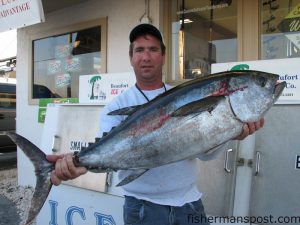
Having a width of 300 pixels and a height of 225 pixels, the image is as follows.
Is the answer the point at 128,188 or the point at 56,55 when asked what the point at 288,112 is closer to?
the point at 128,188

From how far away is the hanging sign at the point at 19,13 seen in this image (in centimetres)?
553

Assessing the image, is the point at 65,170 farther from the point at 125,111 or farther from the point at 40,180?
the point at 125,111

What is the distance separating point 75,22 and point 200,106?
19.2 feet

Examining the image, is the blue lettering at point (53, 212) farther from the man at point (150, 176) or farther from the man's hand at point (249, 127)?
the man's hand at point (249, 127)

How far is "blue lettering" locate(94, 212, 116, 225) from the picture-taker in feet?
13.6

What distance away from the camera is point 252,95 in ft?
6.65

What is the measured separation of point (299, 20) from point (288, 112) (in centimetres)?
229

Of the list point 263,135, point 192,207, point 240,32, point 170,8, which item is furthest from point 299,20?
point 192,207

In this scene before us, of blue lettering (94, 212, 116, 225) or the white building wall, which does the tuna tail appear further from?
the white building wall

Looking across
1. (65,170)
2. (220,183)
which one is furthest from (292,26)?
(65,170)

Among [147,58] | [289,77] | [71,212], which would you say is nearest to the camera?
[147,58]

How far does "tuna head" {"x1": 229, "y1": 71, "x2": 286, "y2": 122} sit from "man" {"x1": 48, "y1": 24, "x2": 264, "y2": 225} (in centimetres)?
57

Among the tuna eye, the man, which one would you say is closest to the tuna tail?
the man

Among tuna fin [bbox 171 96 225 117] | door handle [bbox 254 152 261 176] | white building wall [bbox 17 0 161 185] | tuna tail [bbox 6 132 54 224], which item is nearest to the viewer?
tuna fin [bbox 171 96 225 117]
